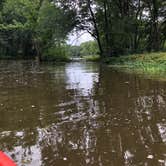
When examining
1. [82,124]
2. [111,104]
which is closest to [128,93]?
[111,104]

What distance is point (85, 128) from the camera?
6.56 meters

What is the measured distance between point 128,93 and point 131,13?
23983 millimetres

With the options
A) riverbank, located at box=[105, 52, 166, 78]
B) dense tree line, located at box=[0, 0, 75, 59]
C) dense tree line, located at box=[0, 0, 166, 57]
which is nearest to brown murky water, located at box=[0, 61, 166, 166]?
riverbank, located at box=[105, 52, 166, 78]

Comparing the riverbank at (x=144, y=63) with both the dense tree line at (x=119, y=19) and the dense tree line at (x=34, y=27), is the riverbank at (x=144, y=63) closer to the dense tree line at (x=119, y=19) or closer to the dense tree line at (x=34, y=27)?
the dense tree line at (x=119, y=19)

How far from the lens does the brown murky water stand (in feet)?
16.4

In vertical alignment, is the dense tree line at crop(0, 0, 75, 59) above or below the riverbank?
above

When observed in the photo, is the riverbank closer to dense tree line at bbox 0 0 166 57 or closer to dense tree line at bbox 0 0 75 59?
dense tree line at bbox 0 0 166 57

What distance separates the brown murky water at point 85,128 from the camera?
4992 millimetres

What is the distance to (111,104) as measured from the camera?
8.90 m

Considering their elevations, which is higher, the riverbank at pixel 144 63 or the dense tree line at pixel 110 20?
the dense tree line at pixel 110 20

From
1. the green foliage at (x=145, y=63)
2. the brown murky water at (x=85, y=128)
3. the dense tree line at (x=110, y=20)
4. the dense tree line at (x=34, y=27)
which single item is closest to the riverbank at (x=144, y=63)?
the green foliage at (x=145, y=63)

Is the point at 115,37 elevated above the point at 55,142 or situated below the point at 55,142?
above

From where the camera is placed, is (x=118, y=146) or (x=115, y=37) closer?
(x=118, y=146)

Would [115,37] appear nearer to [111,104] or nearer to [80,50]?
[111,104]
